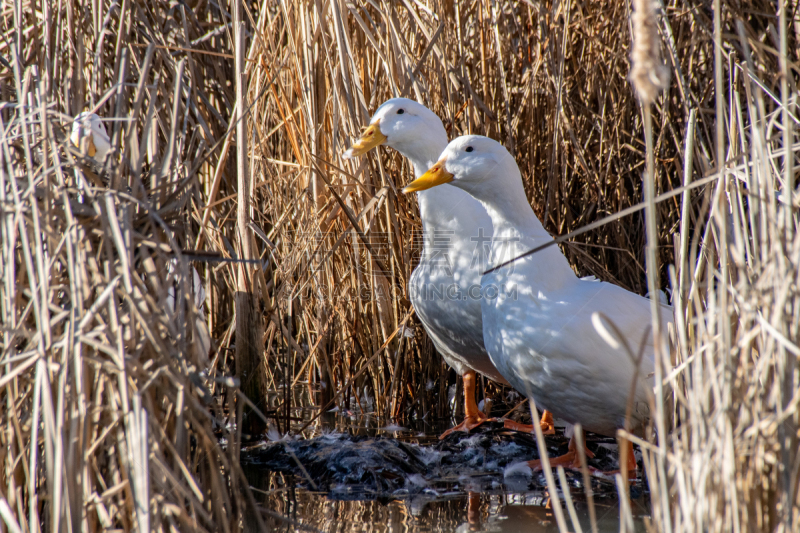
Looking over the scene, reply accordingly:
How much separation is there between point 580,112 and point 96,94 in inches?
88.8

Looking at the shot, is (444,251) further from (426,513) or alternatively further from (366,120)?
(426,513)

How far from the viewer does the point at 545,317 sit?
2623mm

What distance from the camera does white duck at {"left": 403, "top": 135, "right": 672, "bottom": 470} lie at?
2.57 m

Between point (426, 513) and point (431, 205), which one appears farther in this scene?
point (431, 205)

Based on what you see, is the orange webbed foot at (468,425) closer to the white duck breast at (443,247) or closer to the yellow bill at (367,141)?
the white duck breast at (443,247)

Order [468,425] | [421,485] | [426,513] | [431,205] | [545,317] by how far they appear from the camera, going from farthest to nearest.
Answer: [431,205] < [468,425] < [421,485] < [545,317] < [426,513]

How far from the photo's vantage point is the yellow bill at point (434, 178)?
2.98 m

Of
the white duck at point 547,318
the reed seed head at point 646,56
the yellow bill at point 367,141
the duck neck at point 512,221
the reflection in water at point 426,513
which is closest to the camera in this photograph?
the reed seed head at point 646,56

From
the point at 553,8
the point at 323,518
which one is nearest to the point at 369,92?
the point at 553,8

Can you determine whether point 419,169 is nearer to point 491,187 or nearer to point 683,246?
point 491,187

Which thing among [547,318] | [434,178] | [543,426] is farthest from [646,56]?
[543,426]

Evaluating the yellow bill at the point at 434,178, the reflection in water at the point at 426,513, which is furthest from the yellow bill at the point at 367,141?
the reflection in water at the point at 426,513

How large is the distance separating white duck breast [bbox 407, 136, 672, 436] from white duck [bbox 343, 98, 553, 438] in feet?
1.15

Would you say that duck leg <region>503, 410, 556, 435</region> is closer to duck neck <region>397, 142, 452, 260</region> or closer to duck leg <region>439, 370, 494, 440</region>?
duck leg <region>439, 370, 494, 440</region>
